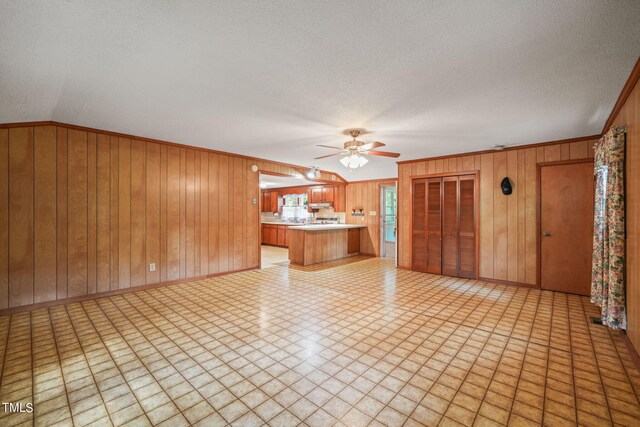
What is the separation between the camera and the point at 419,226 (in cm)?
593

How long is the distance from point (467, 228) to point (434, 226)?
2.00 feet

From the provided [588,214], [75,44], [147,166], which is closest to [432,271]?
[588,214]

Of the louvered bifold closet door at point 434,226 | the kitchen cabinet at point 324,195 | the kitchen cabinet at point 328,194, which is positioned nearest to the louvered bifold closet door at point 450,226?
the louvered bifold closet door at point 434,226

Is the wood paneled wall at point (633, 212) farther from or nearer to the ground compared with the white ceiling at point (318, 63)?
nearer to the ground

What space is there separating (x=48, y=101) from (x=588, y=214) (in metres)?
7.29

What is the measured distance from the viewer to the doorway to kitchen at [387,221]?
7895mm

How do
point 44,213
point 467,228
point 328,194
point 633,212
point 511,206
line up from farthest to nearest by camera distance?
point 328,194, point 467,228, point 511,206, point 44,213, point 633,212

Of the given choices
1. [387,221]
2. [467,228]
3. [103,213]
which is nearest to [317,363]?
[103,213]

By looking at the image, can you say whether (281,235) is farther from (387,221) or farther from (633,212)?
(633,212)

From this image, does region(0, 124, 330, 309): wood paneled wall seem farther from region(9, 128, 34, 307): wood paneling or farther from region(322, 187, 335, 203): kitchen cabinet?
region(322, 187, 335, 203): kitchen cabinet

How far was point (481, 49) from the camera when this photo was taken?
1.98m

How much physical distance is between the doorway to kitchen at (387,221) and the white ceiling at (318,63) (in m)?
4.18

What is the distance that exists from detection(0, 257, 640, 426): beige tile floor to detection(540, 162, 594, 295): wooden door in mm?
Result: 452

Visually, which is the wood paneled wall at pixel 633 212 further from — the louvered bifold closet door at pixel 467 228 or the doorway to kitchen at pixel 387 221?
the doorway to kitchen at pixel 387 221
